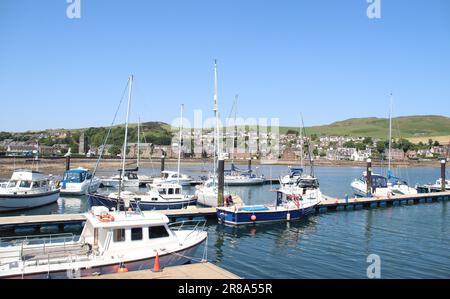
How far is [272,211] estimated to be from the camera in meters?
32.5

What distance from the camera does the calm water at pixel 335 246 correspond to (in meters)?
20.8

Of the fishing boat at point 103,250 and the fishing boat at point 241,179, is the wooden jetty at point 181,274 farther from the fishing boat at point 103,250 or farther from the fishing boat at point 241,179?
the fishing boat at point 241,179

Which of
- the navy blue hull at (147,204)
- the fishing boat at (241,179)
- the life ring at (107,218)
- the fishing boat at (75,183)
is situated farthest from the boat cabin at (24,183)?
the fishing boat at (241,179)

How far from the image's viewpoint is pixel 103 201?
121 feet

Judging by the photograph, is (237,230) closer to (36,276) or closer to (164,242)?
(164,242)

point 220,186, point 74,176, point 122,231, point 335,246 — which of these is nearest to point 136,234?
point 122,231

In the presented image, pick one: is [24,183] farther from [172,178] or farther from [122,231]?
[172,178]

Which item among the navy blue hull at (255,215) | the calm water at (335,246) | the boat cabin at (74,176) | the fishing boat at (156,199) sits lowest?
the calm water at (335,246)

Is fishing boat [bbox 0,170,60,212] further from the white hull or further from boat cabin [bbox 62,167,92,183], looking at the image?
boat cabin [bbox 62,167,92,183]

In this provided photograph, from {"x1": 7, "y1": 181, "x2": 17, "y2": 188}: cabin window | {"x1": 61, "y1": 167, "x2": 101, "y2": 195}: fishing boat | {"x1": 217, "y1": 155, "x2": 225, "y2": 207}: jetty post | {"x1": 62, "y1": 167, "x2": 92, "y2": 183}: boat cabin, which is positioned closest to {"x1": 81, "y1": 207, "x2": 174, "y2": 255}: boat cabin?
{"x1": 217, "y1": 155, "x2": 225, "y2": 207}: jetty post

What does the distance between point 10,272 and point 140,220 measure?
203 inches
